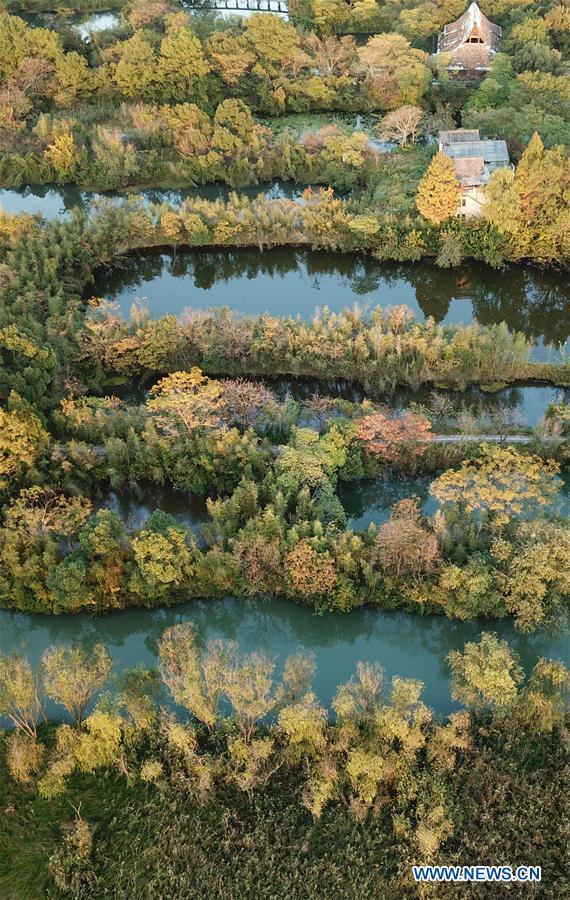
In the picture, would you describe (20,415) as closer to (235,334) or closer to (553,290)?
(235,334)

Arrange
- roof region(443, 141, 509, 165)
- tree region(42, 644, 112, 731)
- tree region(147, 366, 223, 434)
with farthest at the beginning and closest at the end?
roof region(443, 141, 509, 165) → tree region(147, 366, 223, 434) → tree region(42, 644, 112, 731)

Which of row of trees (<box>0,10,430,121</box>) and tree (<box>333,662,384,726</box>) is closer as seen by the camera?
tree (<box>333,662,384,726</box>)

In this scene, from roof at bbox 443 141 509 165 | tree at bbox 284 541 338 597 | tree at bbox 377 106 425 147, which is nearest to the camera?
tree at bbox 284 541 338 597

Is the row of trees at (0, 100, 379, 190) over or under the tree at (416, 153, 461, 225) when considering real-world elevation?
over

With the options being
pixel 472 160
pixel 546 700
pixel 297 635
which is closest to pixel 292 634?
pixel 297 635

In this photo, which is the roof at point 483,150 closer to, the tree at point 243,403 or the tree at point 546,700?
the tree at point 243,403

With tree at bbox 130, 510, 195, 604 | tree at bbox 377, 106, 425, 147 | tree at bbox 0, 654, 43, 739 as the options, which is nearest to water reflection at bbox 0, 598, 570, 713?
tree at bbox 130, 510, 195, 604

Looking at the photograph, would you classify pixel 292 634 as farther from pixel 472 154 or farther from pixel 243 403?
pixel 472 154

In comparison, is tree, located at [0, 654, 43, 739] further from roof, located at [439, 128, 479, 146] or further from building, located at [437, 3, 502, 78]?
building, located at [437, 3, 502, 78]

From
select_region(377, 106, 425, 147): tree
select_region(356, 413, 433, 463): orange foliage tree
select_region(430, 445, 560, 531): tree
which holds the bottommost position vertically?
select_region(430, 445, 560, 531): tree
